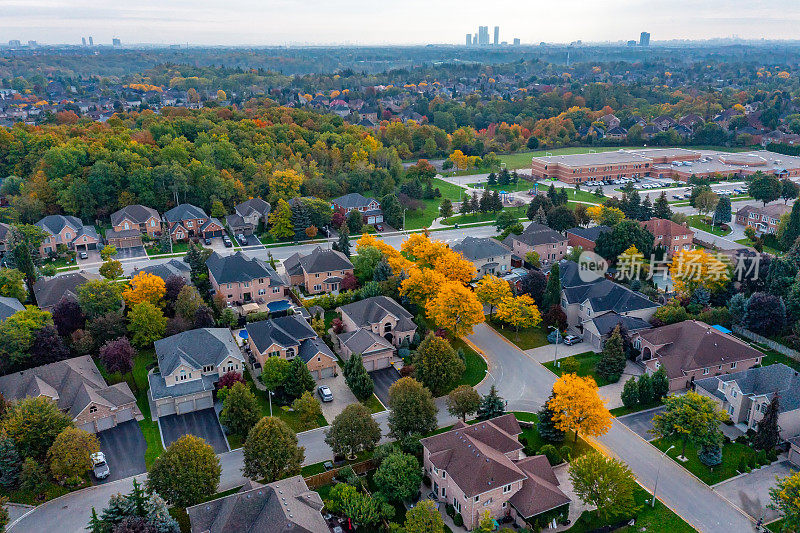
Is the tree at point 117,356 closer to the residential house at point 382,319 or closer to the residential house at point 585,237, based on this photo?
the residential house at point 382,319

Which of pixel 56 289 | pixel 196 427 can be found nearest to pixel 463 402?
pixel 196 427

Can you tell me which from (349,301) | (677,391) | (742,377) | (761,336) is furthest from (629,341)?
(349,301)

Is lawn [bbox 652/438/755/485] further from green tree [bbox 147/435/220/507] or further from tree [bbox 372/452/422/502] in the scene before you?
green tree [bbox 147/435/220/507]

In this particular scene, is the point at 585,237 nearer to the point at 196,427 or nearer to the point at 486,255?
the point at 486,255

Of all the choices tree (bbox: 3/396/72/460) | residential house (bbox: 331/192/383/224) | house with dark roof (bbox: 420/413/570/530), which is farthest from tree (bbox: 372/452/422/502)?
residential house (bbox: 331/192/383/224)

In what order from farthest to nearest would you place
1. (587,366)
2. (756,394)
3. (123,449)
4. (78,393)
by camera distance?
(587,366) < (78,393) < (756,394) < (123,449)

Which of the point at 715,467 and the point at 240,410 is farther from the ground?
the point at 240,410

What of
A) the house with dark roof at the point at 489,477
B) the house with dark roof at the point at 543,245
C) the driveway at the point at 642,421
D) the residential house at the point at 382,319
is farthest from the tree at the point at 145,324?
the house with dark roof at the point at 543,245
